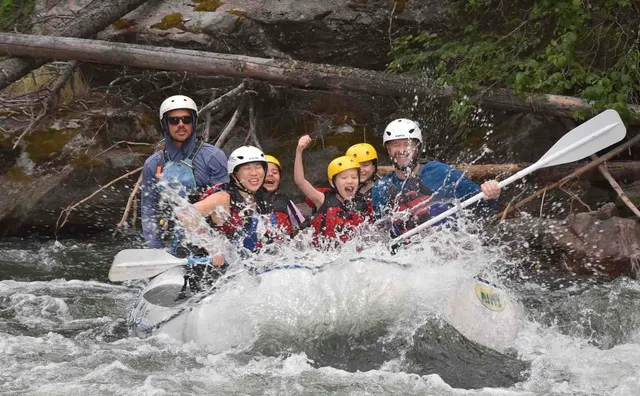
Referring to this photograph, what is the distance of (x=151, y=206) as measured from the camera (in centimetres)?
701

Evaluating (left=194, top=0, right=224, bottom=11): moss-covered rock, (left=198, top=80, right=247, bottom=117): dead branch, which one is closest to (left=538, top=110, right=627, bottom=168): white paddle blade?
(left=198, top=80, right=247, bottom=117): dead branch

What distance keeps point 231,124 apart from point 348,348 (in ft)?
13.6

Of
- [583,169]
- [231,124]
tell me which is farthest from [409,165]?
[231,124]

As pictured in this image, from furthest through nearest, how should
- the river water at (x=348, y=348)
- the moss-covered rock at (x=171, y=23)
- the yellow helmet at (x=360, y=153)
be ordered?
the moss-covered rock at (x=171, y=23) → the yellow helmet at (x=360, y=153) → the river water at (x=348, y=348)

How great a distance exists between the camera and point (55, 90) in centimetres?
954

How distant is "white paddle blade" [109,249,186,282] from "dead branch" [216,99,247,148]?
281 cm

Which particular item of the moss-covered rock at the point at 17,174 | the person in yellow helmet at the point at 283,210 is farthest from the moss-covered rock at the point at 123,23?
the person in yellow helmet at the point at 283,210

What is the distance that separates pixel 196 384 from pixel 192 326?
2.47 feet

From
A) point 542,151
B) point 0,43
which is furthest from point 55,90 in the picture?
point 542,151

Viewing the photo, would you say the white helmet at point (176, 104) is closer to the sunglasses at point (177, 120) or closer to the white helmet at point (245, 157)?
the sunglasses at point (177, 120)

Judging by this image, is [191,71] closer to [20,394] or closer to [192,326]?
[192,326]

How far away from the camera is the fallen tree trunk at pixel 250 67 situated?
8.41 m

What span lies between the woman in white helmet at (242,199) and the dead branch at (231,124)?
2.60 meters

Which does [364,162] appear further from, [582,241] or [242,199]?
[582,241]
